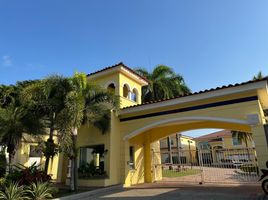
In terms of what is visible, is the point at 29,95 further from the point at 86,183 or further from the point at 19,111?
the point at 86,183

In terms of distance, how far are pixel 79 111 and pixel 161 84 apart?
15.4 meters

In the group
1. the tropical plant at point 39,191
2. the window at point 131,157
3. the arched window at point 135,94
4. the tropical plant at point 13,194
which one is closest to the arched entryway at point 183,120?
the window at point 131,157

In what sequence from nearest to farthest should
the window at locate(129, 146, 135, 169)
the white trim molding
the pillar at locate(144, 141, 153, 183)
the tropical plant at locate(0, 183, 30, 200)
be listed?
the tropical plant at locate(0, 183, 30, 200), the white trim molding, the window at locate(129, 146, 135, 169), the pillar at locate(144, 141, 153, 183)

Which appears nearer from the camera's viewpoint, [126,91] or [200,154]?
[200,154]

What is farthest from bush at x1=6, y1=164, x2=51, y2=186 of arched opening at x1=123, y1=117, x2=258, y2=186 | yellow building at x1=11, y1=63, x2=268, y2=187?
arched opening at x1=123, y1=117, x2=258, y2=186

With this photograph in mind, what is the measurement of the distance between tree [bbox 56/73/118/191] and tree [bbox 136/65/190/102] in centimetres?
1159

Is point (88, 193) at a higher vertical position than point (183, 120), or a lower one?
lower

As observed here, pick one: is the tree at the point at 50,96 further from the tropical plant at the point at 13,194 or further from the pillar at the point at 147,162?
the pillar at the point at 147,162

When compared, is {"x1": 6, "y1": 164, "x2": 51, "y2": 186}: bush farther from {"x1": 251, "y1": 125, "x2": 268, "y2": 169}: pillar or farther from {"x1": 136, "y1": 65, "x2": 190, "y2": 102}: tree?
{"x1": 136, "y1": 65, "x2": 190, "y2": 102}: tree

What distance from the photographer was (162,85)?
995 inches

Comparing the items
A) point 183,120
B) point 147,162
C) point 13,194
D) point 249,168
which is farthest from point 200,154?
point 13,194

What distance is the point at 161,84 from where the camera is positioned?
997 inches

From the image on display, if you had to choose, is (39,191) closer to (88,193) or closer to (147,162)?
(88,193)

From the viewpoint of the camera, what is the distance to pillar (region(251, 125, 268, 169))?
9.74 metres
